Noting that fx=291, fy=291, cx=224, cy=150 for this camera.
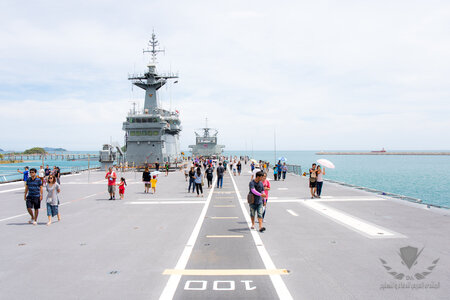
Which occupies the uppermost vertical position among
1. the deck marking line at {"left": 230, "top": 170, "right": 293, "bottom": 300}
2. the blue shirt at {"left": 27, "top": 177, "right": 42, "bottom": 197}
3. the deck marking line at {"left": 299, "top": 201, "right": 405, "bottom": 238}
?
the blue shirt at {"left": 27, "top": 177, "right": 42, "bottom": 197}

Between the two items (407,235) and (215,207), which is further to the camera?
(215,207)

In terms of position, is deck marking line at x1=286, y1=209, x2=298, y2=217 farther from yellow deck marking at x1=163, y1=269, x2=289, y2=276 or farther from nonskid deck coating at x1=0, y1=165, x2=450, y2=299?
yellow deck marking at x1=163, y1=269, x2=289, y2=276

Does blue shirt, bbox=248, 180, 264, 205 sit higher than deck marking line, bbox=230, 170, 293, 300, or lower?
higher

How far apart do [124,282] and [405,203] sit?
13749 mm

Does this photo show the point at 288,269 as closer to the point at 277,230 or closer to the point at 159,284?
the point at 159,284

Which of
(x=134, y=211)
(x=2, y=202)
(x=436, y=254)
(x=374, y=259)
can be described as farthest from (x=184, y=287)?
(x=2, y=202)

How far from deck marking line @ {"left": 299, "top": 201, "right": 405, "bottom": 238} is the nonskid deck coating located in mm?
246

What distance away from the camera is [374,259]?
6.62m

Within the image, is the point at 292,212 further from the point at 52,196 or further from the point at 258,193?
the point at 52,196

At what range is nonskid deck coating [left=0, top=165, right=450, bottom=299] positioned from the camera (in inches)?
202

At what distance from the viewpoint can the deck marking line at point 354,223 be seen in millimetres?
8699

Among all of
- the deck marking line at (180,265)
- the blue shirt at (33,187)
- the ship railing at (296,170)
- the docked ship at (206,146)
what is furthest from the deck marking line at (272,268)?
the docked ship at (206,146)

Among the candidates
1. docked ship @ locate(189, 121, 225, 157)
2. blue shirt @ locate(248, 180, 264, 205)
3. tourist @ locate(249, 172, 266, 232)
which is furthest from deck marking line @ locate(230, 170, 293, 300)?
docked ship @ locate(189, 121, 225, 157)

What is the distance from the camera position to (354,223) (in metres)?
10.2
